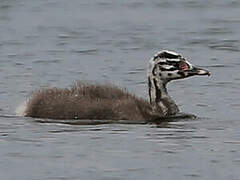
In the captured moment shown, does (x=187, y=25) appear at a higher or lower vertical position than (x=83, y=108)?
lower

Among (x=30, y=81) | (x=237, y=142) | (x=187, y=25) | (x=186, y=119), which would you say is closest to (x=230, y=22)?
(x=187, y=25)

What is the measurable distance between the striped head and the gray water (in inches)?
17.6

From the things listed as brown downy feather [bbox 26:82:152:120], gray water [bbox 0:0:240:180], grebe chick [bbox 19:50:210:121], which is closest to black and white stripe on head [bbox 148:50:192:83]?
grebe chick [bbox 19:50:210:121]

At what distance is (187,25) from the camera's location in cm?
2233

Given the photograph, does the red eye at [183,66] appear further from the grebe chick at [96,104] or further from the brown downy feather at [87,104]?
the brown downy feather at [87,104]

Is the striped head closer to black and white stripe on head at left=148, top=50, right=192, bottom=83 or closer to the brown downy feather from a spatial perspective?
black and white stripe on head at left=148, top=50, right=192, bottom=83

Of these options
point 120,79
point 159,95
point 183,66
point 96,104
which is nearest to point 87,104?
point 96,104

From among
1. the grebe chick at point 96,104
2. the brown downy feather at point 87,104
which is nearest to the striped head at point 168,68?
the grebe chick at point 96,104

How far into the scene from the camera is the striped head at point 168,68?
606 inches

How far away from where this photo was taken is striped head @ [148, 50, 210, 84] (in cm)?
1539

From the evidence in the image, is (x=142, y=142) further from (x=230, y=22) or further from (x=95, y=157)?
(x=230, y=22)

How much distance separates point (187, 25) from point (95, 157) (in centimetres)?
1019

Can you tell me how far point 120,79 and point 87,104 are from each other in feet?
9.26

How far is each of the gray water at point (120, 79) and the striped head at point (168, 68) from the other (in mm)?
447
